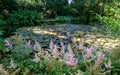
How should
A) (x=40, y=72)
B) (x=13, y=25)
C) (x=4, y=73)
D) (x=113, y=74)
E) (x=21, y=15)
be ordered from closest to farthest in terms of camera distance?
(x=4, y=73) → (x=113, y=74) → (x=40, y=72) → (x=13, y=25) → (x=21, y=15)

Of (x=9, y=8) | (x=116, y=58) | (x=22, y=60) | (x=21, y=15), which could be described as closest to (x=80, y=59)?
(x=116, y=58)

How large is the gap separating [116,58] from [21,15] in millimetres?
10390

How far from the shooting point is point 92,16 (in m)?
15.3

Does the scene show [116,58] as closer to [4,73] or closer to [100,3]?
[4,73]

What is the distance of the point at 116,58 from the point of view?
346cm

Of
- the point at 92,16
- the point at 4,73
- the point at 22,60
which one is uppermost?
the point at 4,73

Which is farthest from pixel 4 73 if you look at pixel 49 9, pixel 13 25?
pixel 49 9

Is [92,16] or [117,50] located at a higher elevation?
[117,50]

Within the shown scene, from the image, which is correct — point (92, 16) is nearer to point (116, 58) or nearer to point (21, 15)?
point (21, 15)

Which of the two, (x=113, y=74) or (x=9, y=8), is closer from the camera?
(x=113, y=74)

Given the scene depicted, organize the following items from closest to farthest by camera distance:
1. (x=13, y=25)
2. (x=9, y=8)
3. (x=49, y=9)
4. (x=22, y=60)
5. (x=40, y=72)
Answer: (x=40, y=72) → (x=22, y=60) → (x=13, y=25) → (x=9, y=8) → (x=49, y=9)

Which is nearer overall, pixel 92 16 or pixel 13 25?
pixel 13 25

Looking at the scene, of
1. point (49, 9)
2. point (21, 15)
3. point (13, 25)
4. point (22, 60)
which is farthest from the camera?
point (49, 9)

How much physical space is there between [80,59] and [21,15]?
10.3 meters
